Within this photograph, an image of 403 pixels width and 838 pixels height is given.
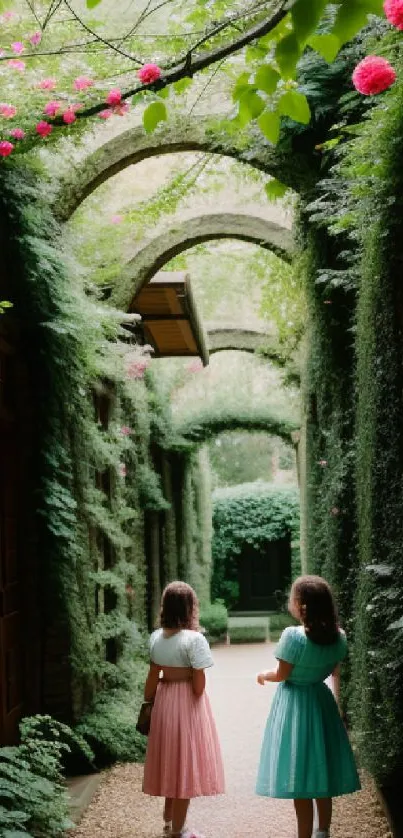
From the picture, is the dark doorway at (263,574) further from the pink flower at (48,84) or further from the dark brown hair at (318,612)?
the dark brown hair at (318,612)

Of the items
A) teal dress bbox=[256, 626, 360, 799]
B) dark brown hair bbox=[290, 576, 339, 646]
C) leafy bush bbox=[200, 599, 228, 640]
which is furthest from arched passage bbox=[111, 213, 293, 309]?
leafy bush bbox=[200, 599, 228, 640]

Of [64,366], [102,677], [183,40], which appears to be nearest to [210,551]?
[102,677]

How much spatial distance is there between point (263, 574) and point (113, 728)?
53.5 ft

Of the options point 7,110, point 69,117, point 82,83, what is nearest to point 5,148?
point 7,110

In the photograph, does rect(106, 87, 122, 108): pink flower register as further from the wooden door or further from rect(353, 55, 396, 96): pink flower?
rect(353, 55, 396, 96): pink flower

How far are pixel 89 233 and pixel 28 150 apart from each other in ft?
7.94

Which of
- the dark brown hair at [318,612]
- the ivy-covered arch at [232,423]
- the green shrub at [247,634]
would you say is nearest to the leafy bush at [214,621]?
the green shrub at [247,634]

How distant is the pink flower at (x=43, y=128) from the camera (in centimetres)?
567

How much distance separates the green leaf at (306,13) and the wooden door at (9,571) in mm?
4213

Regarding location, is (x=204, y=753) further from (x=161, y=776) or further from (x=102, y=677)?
(x=102, y=677)

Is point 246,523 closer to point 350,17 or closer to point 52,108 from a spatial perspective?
point 52,108

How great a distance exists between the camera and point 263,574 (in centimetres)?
2314

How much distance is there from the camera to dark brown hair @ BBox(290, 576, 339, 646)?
4.52 metres

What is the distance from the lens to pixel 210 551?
20828mm
